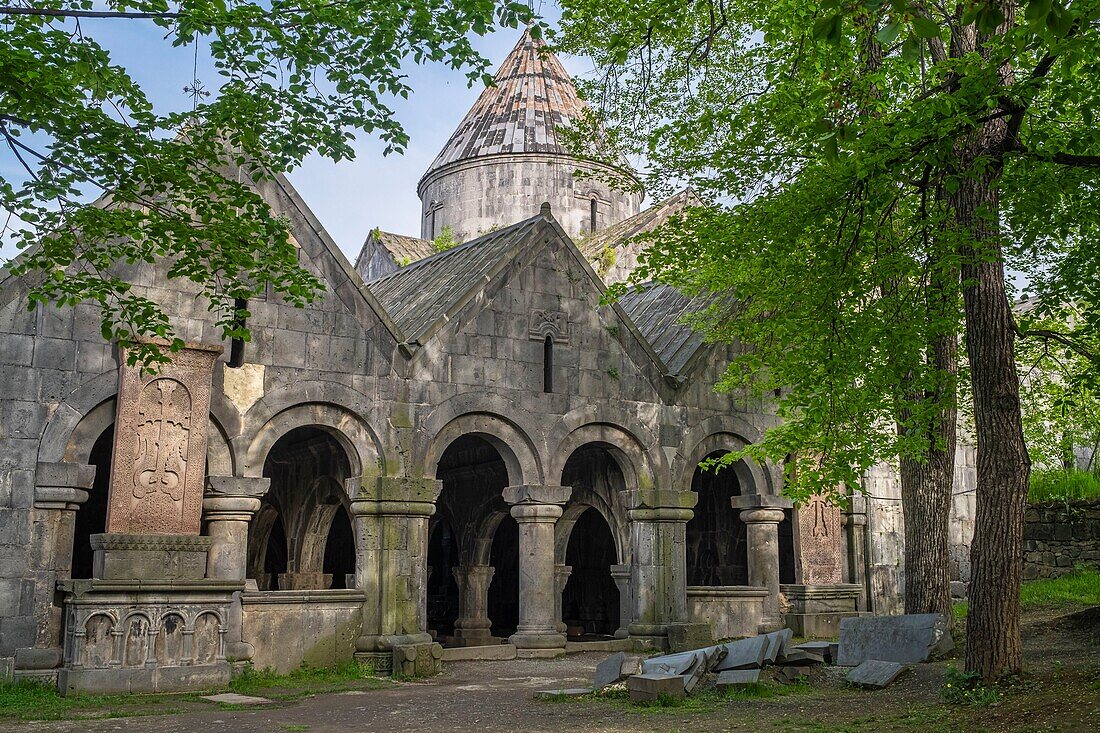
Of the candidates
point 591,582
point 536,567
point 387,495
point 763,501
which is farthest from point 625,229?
point 387,495

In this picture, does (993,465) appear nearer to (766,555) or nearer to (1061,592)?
(766,555)

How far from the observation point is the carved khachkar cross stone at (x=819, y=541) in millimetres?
19172

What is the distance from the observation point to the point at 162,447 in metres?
13.1

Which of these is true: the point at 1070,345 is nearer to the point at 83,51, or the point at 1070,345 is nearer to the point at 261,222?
the point at 261,222

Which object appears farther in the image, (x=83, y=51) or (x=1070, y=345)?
(x=1070, y=345)

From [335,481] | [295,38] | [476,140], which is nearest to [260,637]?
[335,481]

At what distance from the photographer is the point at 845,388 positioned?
12.3 m

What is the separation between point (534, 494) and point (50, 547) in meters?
6.74

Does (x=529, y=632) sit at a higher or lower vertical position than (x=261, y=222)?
lower

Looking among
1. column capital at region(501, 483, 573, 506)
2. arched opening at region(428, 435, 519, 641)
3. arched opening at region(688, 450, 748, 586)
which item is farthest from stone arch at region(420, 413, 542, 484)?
arched opening at region(688, 450, 748, 586)

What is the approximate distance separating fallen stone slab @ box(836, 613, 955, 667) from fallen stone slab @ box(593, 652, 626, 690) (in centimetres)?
263

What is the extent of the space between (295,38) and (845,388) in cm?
703

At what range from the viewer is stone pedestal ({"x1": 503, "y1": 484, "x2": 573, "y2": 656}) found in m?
16.3

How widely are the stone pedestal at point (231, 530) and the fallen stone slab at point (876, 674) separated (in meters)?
7.52
